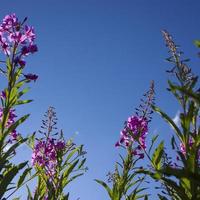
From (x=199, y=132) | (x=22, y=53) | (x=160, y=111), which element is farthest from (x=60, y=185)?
(x=199, y=132)

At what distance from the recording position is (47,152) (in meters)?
7.88

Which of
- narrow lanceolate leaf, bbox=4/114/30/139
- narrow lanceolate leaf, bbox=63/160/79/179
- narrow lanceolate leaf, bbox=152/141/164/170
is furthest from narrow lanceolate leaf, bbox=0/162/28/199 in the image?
narrow lanceolate leaf, bbox=63/160/79/179

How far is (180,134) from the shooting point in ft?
15.1

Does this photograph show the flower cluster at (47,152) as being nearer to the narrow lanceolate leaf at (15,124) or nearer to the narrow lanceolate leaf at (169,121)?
the narrow lanceolate leaf at (15,124)

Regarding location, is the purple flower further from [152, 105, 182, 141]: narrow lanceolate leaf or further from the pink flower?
[152, 105, 182, 141]: narrow lanceolate leaf

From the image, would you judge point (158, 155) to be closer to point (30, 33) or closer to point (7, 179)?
point (7, 179)

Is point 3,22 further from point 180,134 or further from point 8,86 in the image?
point 180,134

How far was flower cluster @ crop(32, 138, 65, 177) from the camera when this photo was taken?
772 cm

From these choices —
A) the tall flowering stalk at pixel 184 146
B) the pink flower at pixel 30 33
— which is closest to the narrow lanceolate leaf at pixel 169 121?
the tall flowering stalk at pixel 184 146

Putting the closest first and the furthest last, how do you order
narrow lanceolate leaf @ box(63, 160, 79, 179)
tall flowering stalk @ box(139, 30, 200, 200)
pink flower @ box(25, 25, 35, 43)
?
tall flowering stalk @ box(139, 30, 200, 200), pink flower @ box(25, 25, 35, 43), narrow lanceolate leaf @ box(63, 160, 79, 179)

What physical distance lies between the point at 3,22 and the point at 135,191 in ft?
13.0

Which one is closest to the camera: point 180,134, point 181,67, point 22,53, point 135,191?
point 180,134

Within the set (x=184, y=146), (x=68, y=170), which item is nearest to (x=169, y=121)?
(x=184, y=146)

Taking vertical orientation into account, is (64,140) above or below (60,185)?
above
